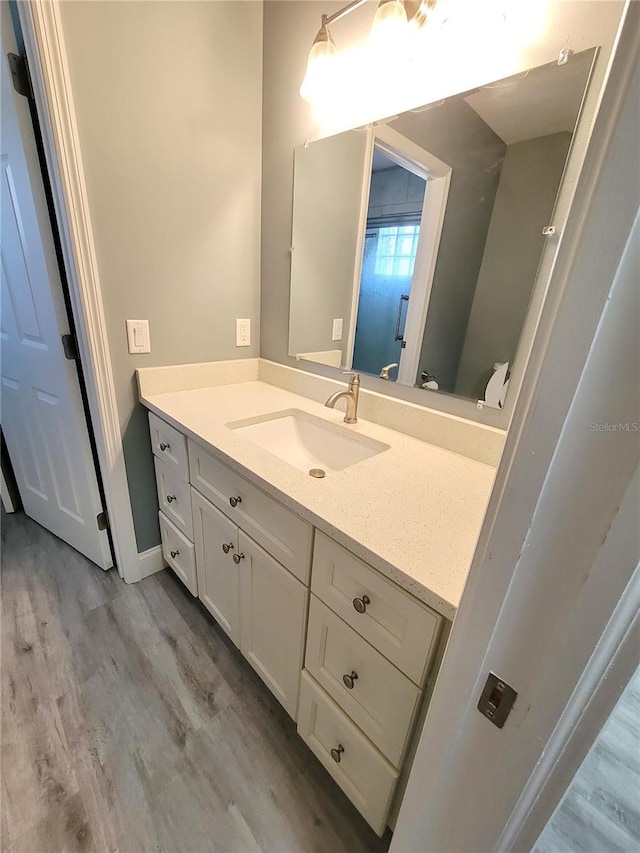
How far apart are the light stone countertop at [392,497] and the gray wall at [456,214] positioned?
0.28 m

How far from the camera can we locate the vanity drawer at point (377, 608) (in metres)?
0.60

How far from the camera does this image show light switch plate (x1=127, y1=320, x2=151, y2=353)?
130 cm

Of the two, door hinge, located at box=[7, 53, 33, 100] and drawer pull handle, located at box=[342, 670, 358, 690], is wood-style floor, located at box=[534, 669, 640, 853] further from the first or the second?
door hinge, located at box=[7, 53, 33, 100]

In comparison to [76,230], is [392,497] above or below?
below

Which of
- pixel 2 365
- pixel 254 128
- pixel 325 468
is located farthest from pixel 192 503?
pixel 254 128

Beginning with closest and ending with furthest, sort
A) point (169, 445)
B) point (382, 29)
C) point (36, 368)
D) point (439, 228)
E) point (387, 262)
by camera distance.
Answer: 1. point (382, 29)
2. point (439, 228)
3. point (387, 262)
4. point (169, 445)
5. point (36, 368)

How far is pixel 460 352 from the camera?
1022 millimetres

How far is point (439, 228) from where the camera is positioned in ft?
3.32

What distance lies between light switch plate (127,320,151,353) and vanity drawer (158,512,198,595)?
2.29 ft

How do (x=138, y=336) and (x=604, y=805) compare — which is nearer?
(x=604, y=805)

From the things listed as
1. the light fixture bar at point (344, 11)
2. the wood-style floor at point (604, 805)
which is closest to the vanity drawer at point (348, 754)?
the wood-style floor at point (604, 805)

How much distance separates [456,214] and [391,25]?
0.48 meters

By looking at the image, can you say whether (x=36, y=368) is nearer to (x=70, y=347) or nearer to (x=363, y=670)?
(x=70, y=347)

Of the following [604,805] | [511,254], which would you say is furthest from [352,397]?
[604,805]
